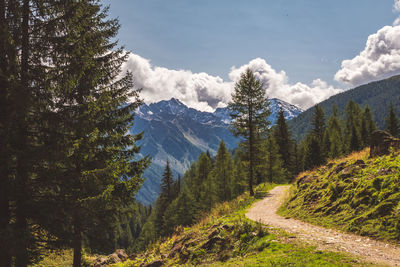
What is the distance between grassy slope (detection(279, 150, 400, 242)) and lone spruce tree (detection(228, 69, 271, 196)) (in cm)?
1081

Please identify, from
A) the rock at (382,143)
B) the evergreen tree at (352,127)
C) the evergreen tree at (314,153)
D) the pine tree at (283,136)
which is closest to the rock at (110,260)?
the rock at (382,143)

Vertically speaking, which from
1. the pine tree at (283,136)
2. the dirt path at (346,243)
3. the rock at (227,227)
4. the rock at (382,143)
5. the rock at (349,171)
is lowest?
the rock at (227,227)

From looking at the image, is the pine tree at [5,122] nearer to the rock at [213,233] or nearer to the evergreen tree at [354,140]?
the rock at [213,233]

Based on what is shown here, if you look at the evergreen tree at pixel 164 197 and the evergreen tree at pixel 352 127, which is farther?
the evergreen tree at pixel 164 197

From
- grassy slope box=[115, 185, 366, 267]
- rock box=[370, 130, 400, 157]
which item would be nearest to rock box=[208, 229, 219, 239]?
grassy slope box=[115, 185, 366, 267]

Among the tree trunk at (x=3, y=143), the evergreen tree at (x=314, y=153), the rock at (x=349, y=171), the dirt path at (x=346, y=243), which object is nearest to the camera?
the dirt path at (x=346, y=243)

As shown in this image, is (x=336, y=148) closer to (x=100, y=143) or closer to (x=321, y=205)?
(x=321, y=205)

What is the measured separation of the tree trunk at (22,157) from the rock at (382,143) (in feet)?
53.8

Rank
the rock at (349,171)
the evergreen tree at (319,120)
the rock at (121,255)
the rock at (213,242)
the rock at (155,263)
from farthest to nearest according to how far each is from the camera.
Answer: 1. the evergreen tree at (319,120)
2. the rock at (121,255)
3. the rock at (349,171)
4. the rock at (155,263)
5. the rock at (213,242)

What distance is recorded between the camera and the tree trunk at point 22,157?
6.75m

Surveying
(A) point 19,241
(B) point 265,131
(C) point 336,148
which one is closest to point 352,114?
(C) point 336,148

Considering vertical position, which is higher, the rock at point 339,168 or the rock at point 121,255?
the rock at point 339,168

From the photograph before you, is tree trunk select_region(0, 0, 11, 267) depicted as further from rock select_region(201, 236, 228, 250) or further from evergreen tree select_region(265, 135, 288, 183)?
evergreen tree select_region(265, 135, 288, 183)

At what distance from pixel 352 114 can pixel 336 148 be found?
1051 inches
